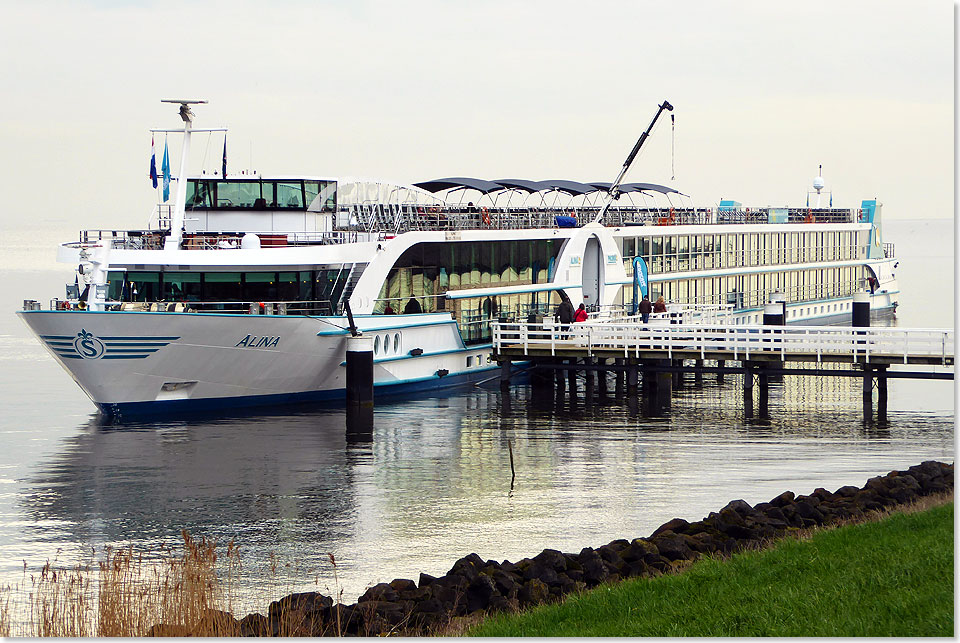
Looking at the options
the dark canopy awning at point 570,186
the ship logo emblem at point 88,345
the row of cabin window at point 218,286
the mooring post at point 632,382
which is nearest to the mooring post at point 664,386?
the mooring post at point 632,382

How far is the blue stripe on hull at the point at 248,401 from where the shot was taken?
1359 inches

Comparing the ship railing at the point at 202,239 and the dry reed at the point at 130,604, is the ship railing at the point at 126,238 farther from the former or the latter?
the dry reed at the point at 130,604

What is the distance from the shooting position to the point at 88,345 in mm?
32938

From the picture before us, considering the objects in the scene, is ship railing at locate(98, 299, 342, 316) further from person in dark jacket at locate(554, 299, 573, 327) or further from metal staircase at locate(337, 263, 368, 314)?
person in dark jacket at locate(554, 299, 573, 327)

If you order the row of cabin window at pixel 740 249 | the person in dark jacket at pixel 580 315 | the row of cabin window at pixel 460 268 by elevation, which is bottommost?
the person in dark jacket at pixel 580 315

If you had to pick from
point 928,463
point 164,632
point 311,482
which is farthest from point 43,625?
point 928,463

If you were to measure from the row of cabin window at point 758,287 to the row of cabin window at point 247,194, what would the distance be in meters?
15.9

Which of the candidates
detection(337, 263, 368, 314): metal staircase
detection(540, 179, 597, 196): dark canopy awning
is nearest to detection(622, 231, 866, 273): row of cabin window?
detection(540, 179, 597, 196): dark canopy awning

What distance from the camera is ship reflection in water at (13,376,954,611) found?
848 inches

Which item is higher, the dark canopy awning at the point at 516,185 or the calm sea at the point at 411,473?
the dark canopy awning at the point at 516,185

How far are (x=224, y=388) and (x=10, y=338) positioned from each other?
33.2 meters

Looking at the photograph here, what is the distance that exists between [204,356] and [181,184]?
15.7ft

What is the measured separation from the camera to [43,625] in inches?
602

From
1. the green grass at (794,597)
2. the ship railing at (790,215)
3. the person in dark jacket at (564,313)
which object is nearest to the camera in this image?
the green grass at (794,597)
